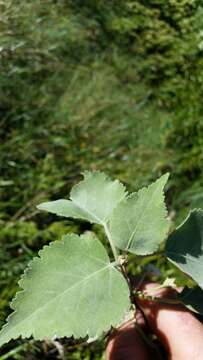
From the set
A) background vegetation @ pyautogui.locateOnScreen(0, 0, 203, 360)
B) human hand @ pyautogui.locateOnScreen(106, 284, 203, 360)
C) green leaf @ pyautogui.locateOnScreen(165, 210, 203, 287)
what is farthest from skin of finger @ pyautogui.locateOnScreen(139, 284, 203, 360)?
background vegetation @ pyautogui.locateOnScreen(0, 0, 203, 360)

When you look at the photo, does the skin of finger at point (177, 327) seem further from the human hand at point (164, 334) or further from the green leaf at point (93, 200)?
the green leaf at point (93, 200)

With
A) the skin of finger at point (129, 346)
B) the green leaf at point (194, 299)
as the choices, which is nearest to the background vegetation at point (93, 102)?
the skin of finger at point (129, 346)

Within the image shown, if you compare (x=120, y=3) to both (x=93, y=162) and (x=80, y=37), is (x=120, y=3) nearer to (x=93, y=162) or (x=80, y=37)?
(x=80, y=37)

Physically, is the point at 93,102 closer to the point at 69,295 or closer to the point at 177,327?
the point at 177,327

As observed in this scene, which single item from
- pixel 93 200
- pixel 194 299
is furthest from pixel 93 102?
pixel 194 299

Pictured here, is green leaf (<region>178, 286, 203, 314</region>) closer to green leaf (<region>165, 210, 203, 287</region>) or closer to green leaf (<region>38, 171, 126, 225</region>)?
green leaf (<region>165, 210, 203, 287</region>)

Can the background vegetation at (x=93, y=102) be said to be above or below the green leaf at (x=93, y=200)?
below
